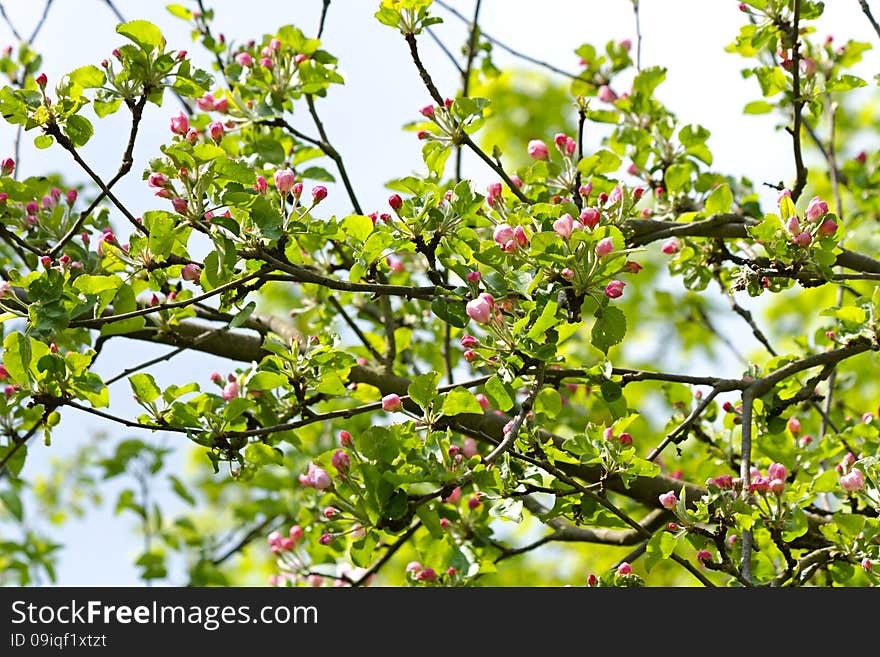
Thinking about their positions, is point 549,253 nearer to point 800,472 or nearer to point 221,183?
point 221,183

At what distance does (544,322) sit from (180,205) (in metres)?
0.82

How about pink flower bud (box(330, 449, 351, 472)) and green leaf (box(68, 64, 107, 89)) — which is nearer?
green leaf (box(68, 64, 107, 89))

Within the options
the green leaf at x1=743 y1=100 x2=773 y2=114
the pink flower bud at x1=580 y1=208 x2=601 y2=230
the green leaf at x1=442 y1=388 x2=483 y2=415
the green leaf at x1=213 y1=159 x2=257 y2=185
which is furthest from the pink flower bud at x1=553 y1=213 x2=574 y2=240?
the green leaf at x1=743 y1=100 x2=773 y2=114

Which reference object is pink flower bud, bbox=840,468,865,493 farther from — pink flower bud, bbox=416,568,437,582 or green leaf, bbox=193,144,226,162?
green leaf, bbox=193,144,226,162

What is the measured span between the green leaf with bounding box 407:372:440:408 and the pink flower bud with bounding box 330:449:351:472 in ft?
0.89

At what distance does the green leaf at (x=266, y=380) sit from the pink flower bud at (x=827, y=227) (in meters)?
1.32

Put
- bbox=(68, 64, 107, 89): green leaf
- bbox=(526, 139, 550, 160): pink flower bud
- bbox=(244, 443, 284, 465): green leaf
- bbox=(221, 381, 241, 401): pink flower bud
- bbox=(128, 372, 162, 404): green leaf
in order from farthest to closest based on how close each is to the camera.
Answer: bbox=(526, 139, 550, 160): pink flower bud < bbox=(221, 381, 241, 401): pink flower bud < bbox=(244, 443, 284, 465): green leaf < bbox=(128, 372, 162, 404): green leaf < bbox=(68, 64, 107, 89): green leaf

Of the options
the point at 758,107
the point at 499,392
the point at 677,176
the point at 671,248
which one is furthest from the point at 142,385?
the point at 758,107

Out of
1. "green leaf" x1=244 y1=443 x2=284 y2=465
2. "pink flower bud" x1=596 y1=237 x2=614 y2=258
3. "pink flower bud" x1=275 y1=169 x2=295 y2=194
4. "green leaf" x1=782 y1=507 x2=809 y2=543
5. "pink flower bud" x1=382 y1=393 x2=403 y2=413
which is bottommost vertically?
"green leaf" x1=782 y1=507 x2=809 y2=543

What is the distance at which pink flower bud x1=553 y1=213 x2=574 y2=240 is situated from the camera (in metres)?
2.21

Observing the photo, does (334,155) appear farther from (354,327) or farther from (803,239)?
(803,239)
